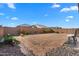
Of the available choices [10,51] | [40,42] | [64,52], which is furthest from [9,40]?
[64,52]

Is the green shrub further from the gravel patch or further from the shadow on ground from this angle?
the gravel patch

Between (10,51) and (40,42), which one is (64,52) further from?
(10,51)

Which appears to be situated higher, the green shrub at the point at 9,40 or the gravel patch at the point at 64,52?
the green shrub at the point at 9,40

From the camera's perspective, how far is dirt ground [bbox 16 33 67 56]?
3.52ft

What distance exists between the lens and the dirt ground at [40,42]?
3.52 feet

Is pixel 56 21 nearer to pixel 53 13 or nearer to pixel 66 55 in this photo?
pixel 53 13

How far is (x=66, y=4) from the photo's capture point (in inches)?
42.4

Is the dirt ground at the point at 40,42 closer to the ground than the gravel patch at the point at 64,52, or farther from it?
farther from it

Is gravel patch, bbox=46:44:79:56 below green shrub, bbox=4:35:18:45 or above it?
below

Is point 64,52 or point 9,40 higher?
point 9,40

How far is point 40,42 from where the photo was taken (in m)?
1.08

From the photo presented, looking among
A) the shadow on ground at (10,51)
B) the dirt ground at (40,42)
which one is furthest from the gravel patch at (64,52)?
the shadow on ground at (10,51)

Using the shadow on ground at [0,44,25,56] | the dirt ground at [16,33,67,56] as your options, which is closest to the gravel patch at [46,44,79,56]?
the dirt ground at [16,33,67,56]

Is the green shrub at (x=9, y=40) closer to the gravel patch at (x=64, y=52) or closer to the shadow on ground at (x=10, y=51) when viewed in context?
the shadow on ground at (x=10, y=51)
